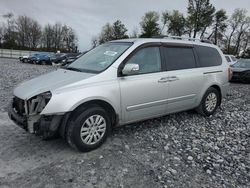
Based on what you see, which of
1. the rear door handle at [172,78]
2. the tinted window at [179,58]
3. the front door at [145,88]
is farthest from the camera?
the tinted window at [179,58]

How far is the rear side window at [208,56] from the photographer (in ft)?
17.1

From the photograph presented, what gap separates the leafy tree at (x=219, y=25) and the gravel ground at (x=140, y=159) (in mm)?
46069

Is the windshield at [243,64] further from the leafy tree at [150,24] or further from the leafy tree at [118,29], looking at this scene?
the leafy tree at [118,29]

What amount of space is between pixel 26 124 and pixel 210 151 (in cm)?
285

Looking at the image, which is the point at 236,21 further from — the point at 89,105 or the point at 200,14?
the point at 89,105

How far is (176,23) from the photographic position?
4800 centimetres

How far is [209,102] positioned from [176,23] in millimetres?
45804

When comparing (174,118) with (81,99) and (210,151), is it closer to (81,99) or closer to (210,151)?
(210,151)

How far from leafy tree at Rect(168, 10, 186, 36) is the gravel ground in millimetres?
45580

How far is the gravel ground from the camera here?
2932 millimetres

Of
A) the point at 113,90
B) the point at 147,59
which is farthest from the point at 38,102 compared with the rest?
the point at 147,59

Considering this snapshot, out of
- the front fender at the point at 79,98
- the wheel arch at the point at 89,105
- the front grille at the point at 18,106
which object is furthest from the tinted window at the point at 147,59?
the front grille at the point at 18,106

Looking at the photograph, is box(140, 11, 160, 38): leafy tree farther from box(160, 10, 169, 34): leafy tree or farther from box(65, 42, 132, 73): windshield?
box(65, 42, 132, 73): windshield

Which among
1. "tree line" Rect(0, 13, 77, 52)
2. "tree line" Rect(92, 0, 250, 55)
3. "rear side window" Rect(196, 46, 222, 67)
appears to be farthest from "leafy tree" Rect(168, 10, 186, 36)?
"rear side window" Rect(196, 46, 222, 67)
